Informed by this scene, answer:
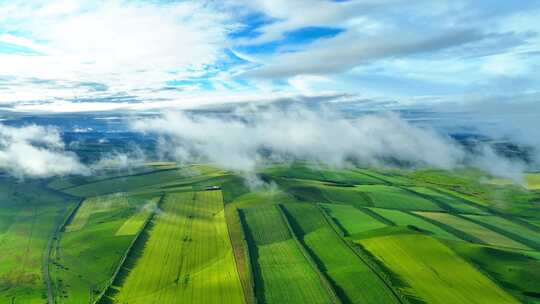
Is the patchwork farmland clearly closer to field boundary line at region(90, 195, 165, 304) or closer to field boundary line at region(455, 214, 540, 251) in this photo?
field boundary line at region(90, 195, 165, 304)

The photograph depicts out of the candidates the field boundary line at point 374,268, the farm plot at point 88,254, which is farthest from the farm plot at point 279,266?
the farm plot at point 88,254

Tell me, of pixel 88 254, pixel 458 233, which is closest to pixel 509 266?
pixel 458 233

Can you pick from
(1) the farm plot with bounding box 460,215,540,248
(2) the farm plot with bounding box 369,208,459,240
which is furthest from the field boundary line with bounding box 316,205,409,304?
(1) the farm plot with bounding box 460,215,540,248

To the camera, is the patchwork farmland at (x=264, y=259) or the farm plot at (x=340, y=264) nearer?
the farm plot at (x=340, y=264)

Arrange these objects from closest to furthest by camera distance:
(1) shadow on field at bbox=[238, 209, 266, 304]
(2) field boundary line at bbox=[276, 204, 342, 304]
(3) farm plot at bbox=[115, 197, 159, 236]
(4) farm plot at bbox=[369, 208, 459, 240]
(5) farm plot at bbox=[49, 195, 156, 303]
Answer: (2) field boundary line at bbox=[276, 204, 342, 304], (1) shadow on field at bbox=[238, 209, 266, 304], (5) farm plot at bbox=[49, 195, 156, 303], (4) farm plot at bbox=[369, 208, 459, 240], (3) farm plot at bbox=[115, 197, 159, 236]

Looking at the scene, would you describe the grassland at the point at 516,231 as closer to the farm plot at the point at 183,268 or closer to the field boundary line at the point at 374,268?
the field boundary line at the point at 374,268

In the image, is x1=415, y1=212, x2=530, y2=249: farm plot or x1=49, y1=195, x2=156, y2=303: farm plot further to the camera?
x1=415, y1=212, x2=530, y2=249: farm plot
